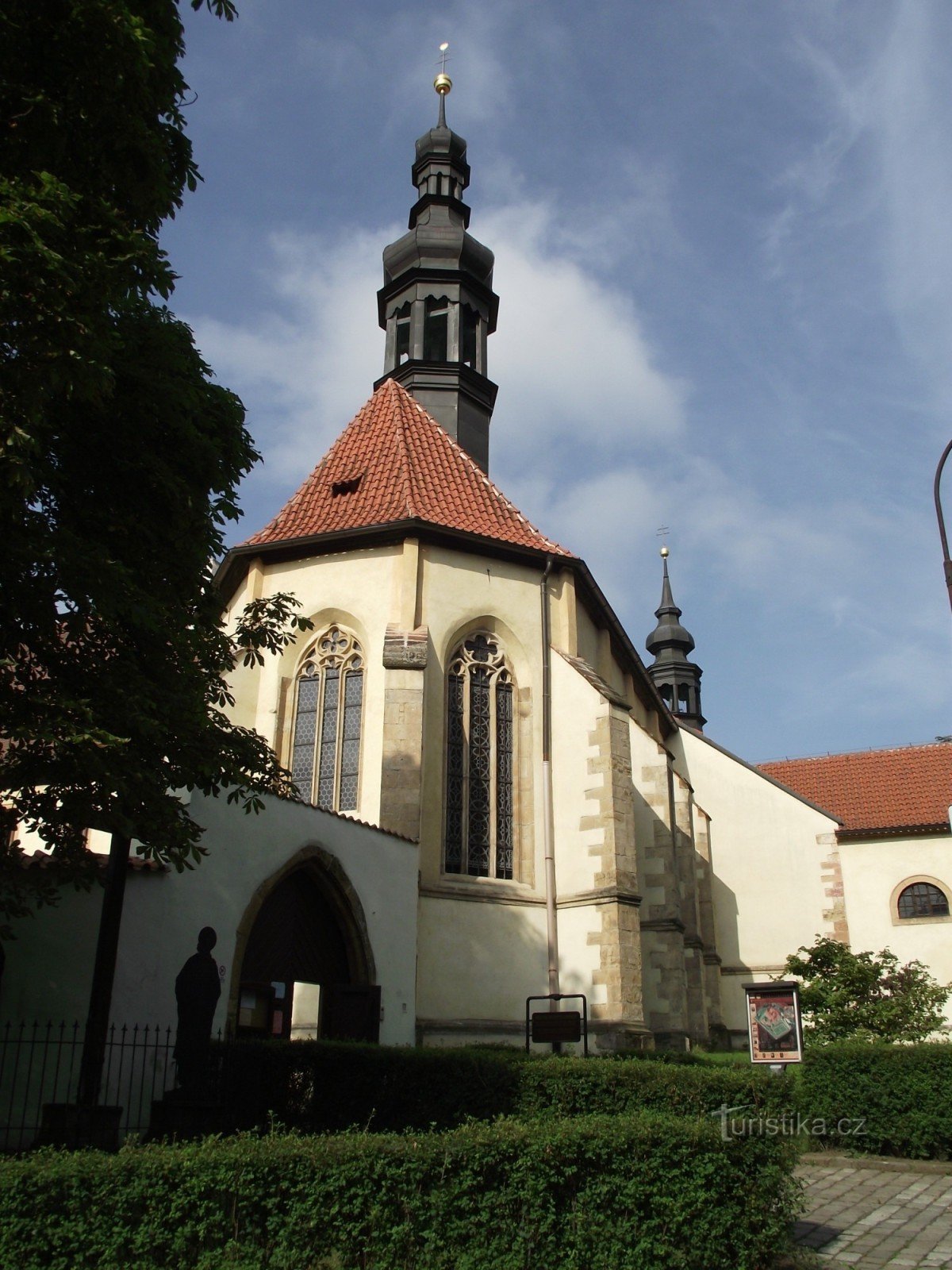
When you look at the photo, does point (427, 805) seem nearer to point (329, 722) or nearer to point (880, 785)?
point (329, 722)

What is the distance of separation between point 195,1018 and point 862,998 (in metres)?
13.7

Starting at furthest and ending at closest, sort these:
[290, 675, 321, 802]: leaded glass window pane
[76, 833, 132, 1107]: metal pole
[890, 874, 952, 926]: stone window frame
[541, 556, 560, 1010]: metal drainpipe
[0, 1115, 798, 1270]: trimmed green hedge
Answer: [890, 874, 952, 926]: stone window frame < [290, 675, 321, 802]: leaded glass window pane < [541, 556, 560, 1010]: metal drainpipe < [76, 833, 132, 1107]: metal pole < [0, 1115, 798, 1270]: trimmed green hedge

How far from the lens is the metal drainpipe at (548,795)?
16.1 meters

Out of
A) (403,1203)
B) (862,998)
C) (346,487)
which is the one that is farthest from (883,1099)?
(346,487)

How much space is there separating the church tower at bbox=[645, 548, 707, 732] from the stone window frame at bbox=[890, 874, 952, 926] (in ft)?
50.9

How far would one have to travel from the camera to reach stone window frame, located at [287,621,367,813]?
1683 cm

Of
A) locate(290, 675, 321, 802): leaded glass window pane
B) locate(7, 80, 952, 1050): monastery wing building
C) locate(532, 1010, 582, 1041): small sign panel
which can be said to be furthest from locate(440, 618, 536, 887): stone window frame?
locate(532, 1010, 582, 1041): small sign panel

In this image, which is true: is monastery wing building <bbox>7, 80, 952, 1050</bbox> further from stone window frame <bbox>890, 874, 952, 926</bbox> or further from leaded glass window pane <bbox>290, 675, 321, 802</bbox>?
stone window frame <bbox>890, 874, 952, 926</bbox>

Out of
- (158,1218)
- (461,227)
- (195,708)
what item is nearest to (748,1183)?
(158,1218)

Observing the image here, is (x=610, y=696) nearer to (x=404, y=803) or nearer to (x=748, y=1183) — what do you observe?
(x=404, y=803)

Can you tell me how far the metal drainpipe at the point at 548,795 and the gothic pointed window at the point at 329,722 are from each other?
9.56ft

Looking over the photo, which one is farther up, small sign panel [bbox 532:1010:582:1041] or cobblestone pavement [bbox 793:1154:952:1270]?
small sign panel [bbox 532:1010:582:1041]

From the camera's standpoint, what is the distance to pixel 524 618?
60.0 ft
